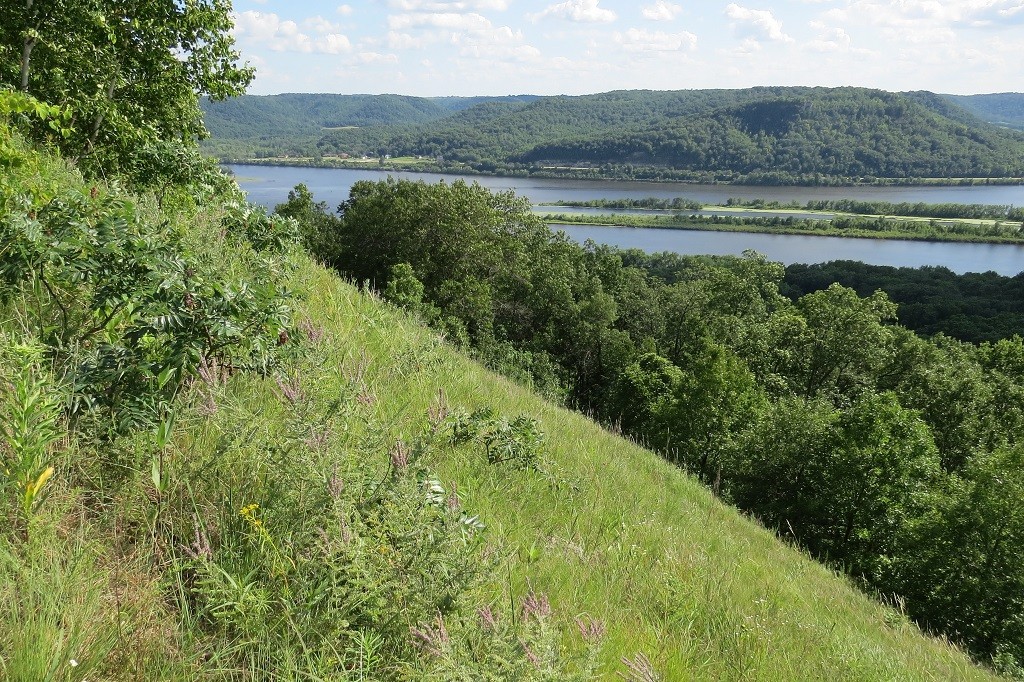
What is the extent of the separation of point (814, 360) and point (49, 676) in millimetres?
36041

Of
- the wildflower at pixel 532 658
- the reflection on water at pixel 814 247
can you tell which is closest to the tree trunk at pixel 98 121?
the wildflower at pixel 532 658

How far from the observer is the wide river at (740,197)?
99.1 m

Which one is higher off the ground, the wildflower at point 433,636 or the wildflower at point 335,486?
the wildflower at point 335,486

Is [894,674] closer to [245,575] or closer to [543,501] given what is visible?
[543,501]

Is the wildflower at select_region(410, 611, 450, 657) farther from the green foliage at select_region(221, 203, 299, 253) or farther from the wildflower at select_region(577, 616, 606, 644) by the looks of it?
the green foliage at select_region(221, 203, 299, 253)

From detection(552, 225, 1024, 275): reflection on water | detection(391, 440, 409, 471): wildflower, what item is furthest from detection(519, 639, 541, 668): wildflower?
detection(552, 225, 1024, 275): reflection on water

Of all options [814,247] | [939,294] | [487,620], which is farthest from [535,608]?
[814,247]

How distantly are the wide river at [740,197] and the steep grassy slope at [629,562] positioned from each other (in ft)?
153

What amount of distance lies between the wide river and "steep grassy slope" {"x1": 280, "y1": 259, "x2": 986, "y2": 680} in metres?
46.7

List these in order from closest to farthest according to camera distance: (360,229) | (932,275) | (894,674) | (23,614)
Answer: (23,614), (894,674), (360,229), (932,275)

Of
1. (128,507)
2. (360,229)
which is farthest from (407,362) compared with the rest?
(360,229)

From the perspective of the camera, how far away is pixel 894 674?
3.68 metres

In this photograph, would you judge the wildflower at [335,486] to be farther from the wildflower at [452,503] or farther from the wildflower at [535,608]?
the wildflower at [535,608]

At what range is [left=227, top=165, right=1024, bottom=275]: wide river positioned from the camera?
325 feet
